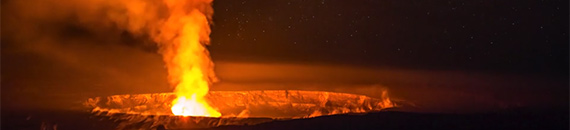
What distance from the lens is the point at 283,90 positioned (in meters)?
13.8

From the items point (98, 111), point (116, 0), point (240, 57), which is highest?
point (116, 0)

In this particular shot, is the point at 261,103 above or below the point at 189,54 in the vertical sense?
below

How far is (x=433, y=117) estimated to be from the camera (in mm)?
9852

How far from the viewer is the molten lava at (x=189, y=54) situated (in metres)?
12.7

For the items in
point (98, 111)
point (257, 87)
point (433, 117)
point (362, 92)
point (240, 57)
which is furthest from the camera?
point (240, 57)

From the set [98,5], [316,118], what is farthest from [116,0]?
[316,118]

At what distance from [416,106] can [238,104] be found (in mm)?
4304

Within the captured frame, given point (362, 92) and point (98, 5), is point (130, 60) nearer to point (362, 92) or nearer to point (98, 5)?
point (98, 5)

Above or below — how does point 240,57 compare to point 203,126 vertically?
above

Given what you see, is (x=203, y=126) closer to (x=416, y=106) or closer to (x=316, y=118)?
(x=316, y=118)

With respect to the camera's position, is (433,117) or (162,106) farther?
(162,106)

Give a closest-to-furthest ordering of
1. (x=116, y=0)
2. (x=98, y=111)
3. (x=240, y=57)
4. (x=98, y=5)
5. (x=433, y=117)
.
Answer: (x=433, y=117)
(x=98, y=111)
(x=116, y=0)
(x=98, y=5)
(x=240, y=57)

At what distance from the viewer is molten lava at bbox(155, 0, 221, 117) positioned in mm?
12684

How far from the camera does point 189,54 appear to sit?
13312 mm
